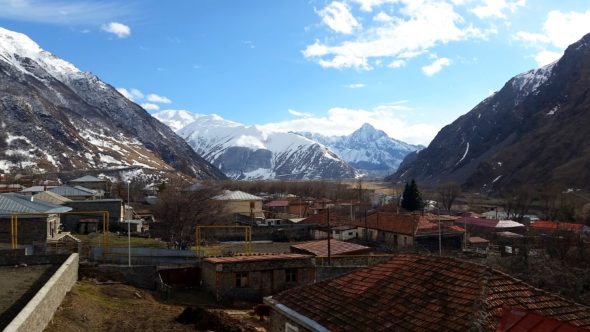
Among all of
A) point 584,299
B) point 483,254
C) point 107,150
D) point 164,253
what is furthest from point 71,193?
point 107,150

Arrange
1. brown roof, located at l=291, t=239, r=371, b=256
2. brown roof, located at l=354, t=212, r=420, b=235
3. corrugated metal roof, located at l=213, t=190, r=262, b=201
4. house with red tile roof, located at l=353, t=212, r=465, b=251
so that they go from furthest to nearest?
corrugated metal roof, located at l=213, t=190, r=262, b=201
brown roof, located at l=354, t=212, r=420, b=235
house with red tile roof, located at l=353, t=212, r=465, b=251
brown roof, located at l=291, t=239, r=371, b=256

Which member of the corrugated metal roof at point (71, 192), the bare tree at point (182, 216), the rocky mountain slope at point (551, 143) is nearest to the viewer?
the bare tree at point (182, 216)

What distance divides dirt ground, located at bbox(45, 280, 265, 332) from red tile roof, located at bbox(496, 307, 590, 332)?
45.2 ft

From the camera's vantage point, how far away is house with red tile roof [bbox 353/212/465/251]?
161 ft

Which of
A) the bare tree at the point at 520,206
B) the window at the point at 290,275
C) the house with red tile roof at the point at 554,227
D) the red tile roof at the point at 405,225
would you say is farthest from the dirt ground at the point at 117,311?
the bare tree at the point at 520,206

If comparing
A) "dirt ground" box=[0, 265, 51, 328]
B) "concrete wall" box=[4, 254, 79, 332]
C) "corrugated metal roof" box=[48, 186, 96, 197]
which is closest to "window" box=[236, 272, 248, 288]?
"concrete wall" box=[4, 254, 79, 332]

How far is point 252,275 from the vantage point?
29484 mm

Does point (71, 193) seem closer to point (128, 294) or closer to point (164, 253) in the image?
point (164, 253)

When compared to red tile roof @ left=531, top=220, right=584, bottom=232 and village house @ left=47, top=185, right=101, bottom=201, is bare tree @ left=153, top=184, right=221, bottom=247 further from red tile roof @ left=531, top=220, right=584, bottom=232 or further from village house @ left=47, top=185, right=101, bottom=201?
red tile roof @ left=531, top=220, right=584, bottom=232

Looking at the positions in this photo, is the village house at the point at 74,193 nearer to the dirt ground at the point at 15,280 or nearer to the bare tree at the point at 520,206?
the dirt ground at the point at 15,280

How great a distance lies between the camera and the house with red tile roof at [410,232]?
49125mm

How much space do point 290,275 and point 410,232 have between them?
21414 millimetres

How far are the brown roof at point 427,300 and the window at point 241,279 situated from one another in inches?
664

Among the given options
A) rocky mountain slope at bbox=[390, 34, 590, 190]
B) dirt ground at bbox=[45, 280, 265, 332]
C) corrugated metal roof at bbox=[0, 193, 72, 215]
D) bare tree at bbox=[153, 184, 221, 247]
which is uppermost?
rocky mountain slope at bbox=[390, 34, 590, 190]
